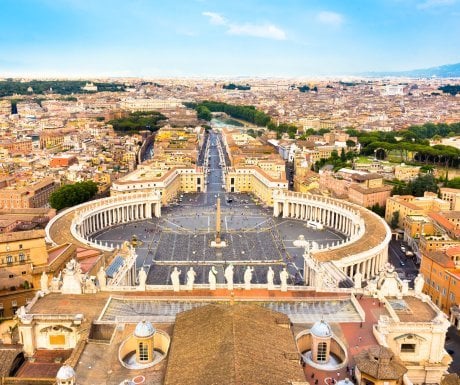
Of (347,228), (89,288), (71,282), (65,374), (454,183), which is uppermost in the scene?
(65,374)

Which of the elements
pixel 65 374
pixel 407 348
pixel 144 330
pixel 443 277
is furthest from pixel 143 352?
pixel 443 277

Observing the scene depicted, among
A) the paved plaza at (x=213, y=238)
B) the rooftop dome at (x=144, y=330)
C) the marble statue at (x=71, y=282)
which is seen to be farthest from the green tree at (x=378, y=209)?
the rooftop dome at (x=144, y=330)

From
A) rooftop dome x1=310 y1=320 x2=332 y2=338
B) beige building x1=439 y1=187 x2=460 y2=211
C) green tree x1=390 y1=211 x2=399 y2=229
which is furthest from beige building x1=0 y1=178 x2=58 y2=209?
beige building x1=439 y1=187 x2=460 y2=211

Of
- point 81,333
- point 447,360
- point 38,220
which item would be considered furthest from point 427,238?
point 38,220

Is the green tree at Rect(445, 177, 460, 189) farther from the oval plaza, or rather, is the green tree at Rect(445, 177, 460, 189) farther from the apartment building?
the apartment building

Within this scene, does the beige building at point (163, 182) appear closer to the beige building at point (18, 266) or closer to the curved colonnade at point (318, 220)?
the curved colonnade at point (318, 220)

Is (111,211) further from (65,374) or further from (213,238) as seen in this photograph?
(65,374)
